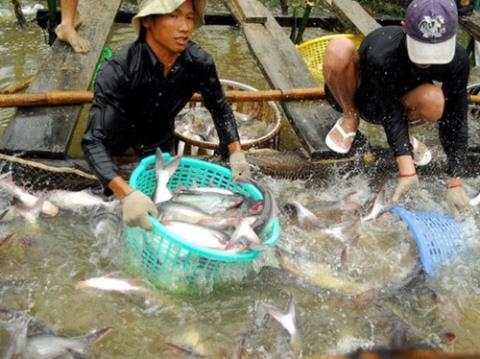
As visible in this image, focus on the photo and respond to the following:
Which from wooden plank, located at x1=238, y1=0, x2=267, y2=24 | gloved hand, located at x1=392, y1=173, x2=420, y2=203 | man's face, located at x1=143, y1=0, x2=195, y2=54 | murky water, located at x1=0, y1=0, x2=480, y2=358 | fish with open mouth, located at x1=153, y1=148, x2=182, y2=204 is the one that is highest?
man's face, located at x1=143, y1=0, x2=195, y2=54

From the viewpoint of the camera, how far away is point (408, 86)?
13.7 ft

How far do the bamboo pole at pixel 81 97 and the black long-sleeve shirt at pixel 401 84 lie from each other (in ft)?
2.06

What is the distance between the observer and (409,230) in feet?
12.3

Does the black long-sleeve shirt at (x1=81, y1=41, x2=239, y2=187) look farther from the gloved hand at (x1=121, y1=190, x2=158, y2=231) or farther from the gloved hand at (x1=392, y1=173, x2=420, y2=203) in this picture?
the gloved hand at (x1=392, y1=173, x2=420, y2=203)

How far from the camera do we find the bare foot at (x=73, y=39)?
519 centimetres

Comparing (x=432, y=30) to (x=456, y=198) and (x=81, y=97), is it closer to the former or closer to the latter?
(x=456, y=198)

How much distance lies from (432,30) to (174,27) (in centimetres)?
166

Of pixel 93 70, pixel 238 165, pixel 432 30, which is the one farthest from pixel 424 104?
pixel 93 70

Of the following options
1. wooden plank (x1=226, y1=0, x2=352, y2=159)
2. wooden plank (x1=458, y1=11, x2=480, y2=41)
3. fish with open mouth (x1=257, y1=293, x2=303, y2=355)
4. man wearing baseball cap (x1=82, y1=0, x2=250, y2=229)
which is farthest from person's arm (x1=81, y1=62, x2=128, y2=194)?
wooden plank (x1=458, y1=11, x2=480, y2=41)

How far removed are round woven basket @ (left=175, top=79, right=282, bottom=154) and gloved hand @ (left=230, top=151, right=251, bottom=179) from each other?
655mm

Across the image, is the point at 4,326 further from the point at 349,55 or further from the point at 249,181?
the point at 349,55

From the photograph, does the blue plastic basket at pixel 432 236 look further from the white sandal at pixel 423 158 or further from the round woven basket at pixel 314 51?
the round woven basket at pixel 314 51

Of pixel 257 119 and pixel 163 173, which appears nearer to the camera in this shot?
pixel 163 173

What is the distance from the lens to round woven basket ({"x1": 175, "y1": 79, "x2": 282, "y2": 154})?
4.50m
